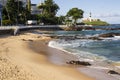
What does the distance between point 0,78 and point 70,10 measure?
116968 millimetres

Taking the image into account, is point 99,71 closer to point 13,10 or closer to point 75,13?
point 13,10

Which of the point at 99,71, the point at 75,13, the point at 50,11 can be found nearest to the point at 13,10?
the point at 50,11

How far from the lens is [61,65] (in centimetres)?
2233

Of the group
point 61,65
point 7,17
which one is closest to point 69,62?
point 61,65

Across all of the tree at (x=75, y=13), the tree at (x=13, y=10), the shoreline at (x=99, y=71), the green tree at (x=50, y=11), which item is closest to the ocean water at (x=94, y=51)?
the shoreline at (x=99, y=71)

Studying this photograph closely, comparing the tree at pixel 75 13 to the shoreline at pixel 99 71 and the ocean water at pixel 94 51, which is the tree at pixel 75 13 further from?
the shoreline at pixel 99 71

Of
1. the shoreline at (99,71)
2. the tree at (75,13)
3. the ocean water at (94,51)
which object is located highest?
the tree at (75,13)

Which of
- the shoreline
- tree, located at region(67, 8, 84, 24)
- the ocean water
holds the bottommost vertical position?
the ocean water

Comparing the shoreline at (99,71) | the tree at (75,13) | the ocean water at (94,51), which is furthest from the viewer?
the tree at (75,13)

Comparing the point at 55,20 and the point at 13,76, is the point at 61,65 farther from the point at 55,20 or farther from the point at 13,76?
the point at 55,20

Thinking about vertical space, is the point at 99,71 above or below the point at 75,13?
below

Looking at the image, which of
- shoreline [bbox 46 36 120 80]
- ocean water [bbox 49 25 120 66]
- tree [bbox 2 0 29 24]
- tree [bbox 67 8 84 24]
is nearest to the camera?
shoreline [bbox 46 36 120 80]

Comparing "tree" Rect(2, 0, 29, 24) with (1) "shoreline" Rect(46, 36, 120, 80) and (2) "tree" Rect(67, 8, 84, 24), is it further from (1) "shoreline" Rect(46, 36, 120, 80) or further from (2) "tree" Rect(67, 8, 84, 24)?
(1) "shoreline" Rect(46, 36, 120, 80)

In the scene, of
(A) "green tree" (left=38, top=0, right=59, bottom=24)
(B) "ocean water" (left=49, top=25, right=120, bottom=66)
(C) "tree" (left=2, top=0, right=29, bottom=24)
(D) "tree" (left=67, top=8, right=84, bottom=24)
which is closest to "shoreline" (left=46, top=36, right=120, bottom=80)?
(B) "ocean water" (left=49, top=25, right=120, bottom=66)
